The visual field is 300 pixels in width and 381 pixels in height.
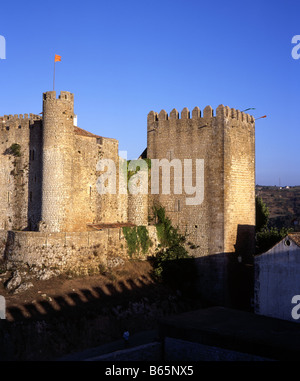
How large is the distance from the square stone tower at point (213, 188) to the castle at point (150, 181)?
6cm

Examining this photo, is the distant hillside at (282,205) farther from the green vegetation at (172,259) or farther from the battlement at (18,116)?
the battlement at (18,116)

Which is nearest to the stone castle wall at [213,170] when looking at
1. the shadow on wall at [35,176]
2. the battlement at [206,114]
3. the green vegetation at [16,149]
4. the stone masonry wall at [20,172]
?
the battlement at [206,114]

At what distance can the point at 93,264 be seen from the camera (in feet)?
85.9

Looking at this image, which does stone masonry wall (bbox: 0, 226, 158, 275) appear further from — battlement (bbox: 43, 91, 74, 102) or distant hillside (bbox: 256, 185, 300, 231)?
distant hillside (bbox: 256, 185, 300, 231)

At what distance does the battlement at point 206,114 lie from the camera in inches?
1136

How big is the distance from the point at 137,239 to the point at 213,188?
→ 5.41m

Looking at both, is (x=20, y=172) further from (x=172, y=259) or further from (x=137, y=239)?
(x=172, y=259)

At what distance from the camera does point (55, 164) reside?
26.8m

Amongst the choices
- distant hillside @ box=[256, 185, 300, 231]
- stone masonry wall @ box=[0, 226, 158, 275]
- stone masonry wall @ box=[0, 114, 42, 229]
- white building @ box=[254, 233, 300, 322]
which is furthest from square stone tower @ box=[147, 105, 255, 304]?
distant hillside @ box=[256, 185, 300, 231]

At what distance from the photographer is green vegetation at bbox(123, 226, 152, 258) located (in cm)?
2830

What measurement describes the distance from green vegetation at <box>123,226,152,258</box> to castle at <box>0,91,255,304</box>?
1687 mm
